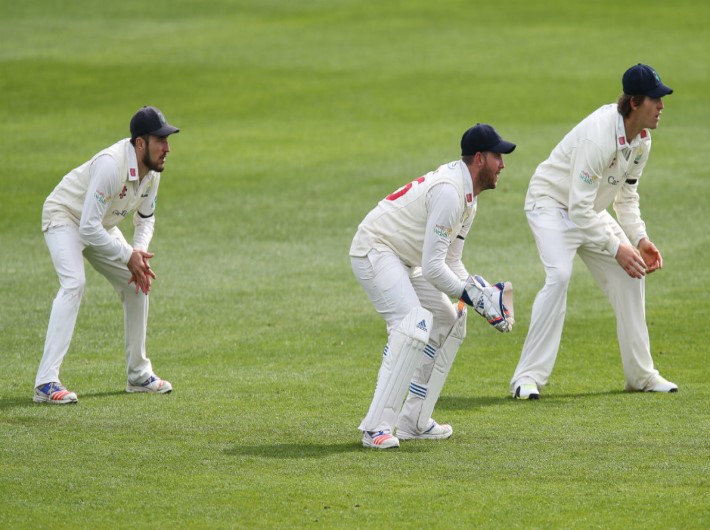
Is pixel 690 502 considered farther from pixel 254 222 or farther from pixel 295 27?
pixel 295 27

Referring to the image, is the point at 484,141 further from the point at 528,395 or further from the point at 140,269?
the point at 140,269

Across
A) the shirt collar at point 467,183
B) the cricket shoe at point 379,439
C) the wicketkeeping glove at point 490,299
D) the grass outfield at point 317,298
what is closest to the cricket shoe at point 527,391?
the grass outfield at point 317,298

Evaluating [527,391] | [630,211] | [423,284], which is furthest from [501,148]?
[630,211]

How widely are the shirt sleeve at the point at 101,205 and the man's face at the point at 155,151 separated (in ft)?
0.83

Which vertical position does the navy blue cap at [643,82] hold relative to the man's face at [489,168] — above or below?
above

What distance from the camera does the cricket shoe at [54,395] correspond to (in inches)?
375

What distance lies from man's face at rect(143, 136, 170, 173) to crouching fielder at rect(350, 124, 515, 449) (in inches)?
78.2

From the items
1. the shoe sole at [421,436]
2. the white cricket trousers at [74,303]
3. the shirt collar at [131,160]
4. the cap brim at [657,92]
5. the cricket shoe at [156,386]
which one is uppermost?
the cap brim at [657,92]

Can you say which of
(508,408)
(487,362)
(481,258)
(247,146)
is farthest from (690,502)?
(247,146)

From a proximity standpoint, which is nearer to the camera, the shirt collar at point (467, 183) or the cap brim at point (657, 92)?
the shirt collar at point (467, 183)

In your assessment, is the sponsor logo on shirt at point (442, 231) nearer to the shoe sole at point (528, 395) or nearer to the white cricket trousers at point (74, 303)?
the shoe sole at point (528, 395)

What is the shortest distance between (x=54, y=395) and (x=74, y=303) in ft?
2.47

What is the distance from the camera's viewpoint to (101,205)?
9695 mm

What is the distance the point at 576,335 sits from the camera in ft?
40.3
